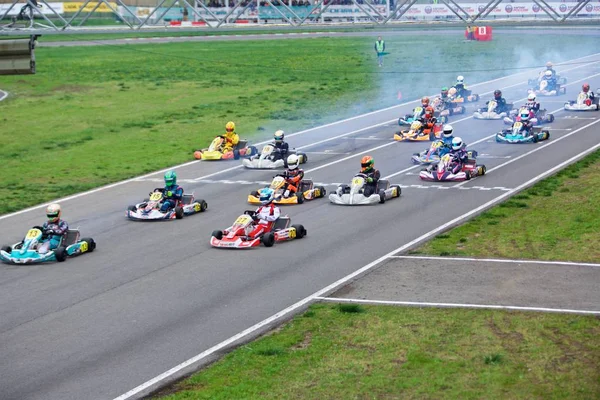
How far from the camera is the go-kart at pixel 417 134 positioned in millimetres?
46787

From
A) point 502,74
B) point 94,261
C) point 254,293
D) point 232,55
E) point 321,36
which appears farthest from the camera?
point 321,36

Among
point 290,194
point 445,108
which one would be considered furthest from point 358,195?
point 445,108

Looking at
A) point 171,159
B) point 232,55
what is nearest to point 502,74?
point 232,55

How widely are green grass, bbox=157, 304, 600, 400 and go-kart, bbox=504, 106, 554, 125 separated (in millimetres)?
28778

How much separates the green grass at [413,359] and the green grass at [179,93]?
1780 centimetres

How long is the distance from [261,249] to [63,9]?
68.7 metres

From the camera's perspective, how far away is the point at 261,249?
27.4 metres

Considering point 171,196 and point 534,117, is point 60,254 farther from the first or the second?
point 534,117

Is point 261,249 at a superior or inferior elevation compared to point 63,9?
inferior

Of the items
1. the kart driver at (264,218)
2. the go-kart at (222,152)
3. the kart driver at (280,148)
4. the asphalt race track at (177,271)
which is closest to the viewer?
the asphalt race track at (177,271)

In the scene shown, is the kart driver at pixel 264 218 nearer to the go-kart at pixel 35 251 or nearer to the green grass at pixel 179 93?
the go-kart at pixel 35 251

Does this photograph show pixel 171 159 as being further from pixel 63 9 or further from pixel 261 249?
pixel 63 9

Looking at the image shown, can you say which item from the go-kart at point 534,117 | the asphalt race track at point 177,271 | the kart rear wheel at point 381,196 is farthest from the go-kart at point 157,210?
the go-kart at point 534,117

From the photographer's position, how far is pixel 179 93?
67.0 meters
